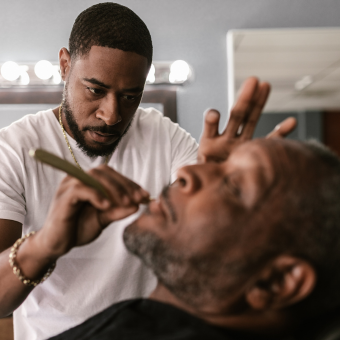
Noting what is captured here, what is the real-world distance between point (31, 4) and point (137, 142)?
1430 millimetres

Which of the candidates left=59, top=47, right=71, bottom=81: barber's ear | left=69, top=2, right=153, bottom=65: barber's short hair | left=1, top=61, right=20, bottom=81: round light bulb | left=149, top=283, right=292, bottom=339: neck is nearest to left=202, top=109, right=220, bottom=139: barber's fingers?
left=69, top=2, right=153, bottom=65: barber's short hair

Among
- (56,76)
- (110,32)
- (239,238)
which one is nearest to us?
(239,238)

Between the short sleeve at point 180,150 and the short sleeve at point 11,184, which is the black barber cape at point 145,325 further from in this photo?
the short sleeve at point 180,150

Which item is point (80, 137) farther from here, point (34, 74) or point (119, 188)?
point (34, 74)

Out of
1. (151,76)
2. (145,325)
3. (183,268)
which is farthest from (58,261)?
(151,76)

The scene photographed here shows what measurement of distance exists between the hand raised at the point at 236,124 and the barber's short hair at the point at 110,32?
0.38 meters

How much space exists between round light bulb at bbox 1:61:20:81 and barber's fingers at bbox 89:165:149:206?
175 cm

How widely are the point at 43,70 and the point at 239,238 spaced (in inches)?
76.4

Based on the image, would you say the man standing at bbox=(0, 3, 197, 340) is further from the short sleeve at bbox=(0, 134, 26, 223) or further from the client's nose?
the client's nose

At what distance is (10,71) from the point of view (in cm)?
228

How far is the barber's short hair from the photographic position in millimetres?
1157

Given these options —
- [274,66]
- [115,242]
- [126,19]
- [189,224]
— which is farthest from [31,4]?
[189,224]

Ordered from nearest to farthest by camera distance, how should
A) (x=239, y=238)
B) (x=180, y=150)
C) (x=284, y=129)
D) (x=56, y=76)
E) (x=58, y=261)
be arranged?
(x=239, y=238) < (x=284, y=129) < (x=58, y=261) < (x=180, y=150) < (x=56, y=76)

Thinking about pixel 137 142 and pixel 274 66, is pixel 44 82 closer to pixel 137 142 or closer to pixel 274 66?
pixel 137 142
